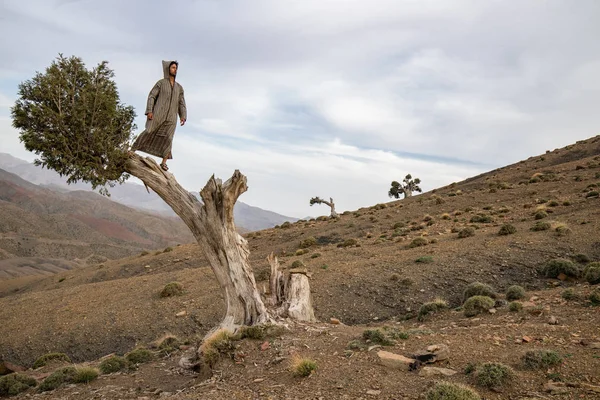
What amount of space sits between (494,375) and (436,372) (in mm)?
1095

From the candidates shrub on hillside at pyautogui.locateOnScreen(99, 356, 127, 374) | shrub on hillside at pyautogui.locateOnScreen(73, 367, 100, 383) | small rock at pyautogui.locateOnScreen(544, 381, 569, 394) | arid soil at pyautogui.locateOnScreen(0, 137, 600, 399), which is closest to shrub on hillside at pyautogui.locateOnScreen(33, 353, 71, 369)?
arid soil at pyautogui.locateOnScreen(0, 137, 600, 399)

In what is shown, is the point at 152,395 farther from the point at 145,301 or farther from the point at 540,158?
the point at 540,158

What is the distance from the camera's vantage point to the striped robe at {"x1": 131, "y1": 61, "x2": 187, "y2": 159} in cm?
951

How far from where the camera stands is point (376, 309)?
57.0 feet

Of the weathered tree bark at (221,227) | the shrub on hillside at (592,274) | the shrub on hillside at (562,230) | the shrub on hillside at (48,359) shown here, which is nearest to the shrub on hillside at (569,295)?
the shrub on hillside at (592,274)

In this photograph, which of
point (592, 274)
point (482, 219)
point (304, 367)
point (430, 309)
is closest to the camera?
point (304, 367)

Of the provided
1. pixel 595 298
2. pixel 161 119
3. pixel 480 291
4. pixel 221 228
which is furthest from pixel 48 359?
pixel 595 298

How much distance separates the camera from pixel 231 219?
33.9 feet

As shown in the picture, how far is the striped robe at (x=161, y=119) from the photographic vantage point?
31.2 feet

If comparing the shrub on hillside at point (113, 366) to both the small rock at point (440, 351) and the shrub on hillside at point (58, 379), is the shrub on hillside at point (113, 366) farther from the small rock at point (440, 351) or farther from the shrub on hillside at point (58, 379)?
the small rock at point (440, 351)

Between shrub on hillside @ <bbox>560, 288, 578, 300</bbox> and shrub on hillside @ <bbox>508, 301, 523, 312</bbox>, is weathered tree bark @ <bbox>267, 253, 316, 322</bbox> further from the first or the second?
shrub on hillside @ <bbox>560, 288, 578, 300</bbox>

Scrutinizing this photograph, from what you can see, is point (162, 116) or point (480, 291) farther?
point (480, 291)

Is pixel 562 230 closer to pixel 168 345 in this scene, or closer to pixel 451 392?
pixel 451 392

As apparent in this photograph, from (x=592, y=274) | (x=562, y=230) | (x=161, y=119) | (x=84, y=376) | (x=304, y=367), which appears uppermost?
(x=161, y=119)
